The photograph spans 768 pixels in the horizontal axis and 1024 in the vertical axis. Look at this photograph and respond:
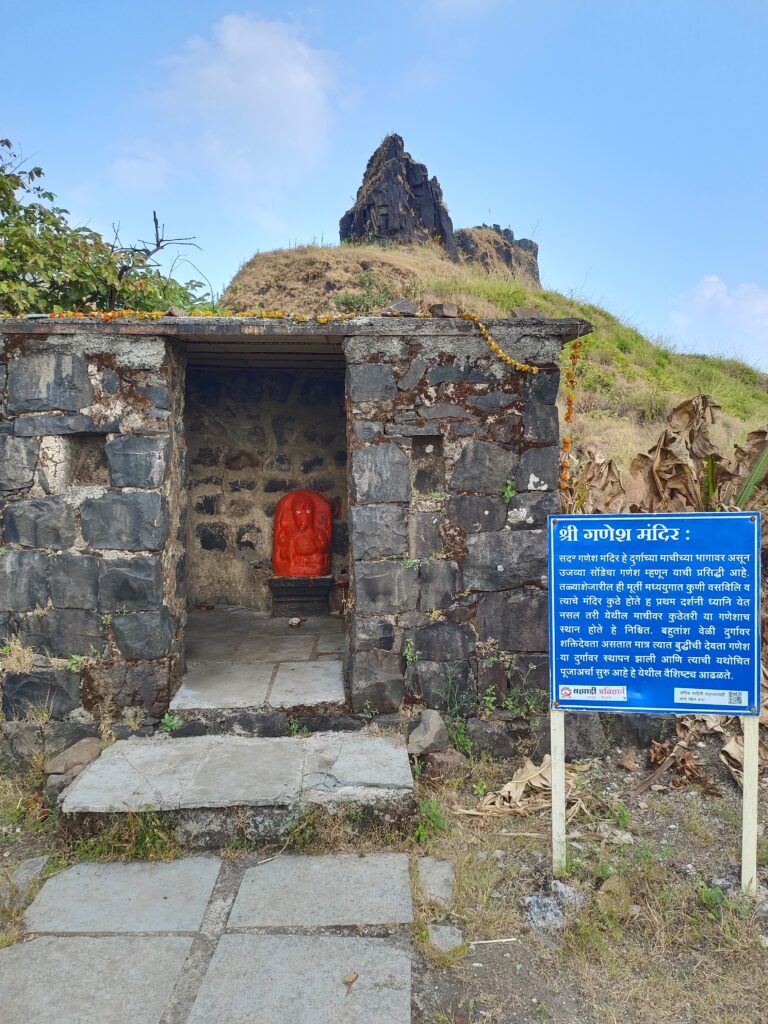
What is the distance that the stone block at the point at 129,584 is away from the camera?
4418 mm

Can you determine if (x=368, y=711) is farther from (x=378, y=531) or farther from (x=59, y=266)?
(x=59, y=266)

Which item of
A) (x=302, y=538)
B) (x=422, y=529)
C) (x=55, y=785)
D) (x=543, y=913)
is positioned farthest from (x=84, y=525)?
(x=543, y=913)

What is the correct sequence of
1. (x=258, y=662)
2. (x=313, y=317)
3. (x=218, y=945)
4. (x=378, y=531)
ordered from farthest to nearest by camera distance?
(x=258, y=662) → (x=378, y=531) → (x=313, y=317) → (x=218, y=945)

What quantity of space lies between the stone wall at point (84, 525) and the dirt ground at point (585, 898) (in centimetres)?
74

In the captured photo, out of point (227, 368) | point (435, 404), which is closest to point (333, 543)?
point (227, 368)

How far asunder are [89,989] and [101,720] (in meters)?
2.04

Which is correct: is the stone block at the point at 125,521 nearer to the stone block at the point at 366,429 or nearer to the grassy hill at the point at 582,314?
the stone block at the point at 366,429

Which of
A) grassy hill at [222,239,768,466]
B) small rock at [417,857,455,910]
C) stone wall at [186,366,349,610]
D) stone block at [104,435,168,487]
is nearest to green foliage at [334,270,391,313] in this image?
grassy hill at [222,239,768,466]

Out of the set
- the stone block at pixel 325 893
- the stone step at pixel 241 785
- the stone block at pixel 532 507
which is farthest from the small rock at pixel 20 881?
the stone block at pixel 532 507

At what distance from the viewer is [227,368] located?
252 inches

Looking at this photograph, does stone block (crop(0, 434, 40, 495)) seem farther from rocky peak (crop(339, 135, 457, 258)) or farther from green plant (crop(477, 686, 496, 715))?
rocky peak (crop(339, 135, 457, 258))


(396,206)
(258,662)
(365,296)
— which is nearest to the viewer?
(258,662)

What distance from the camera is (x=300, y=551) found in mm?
6438

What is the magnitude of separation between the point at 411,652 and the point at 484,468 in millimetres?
1221
